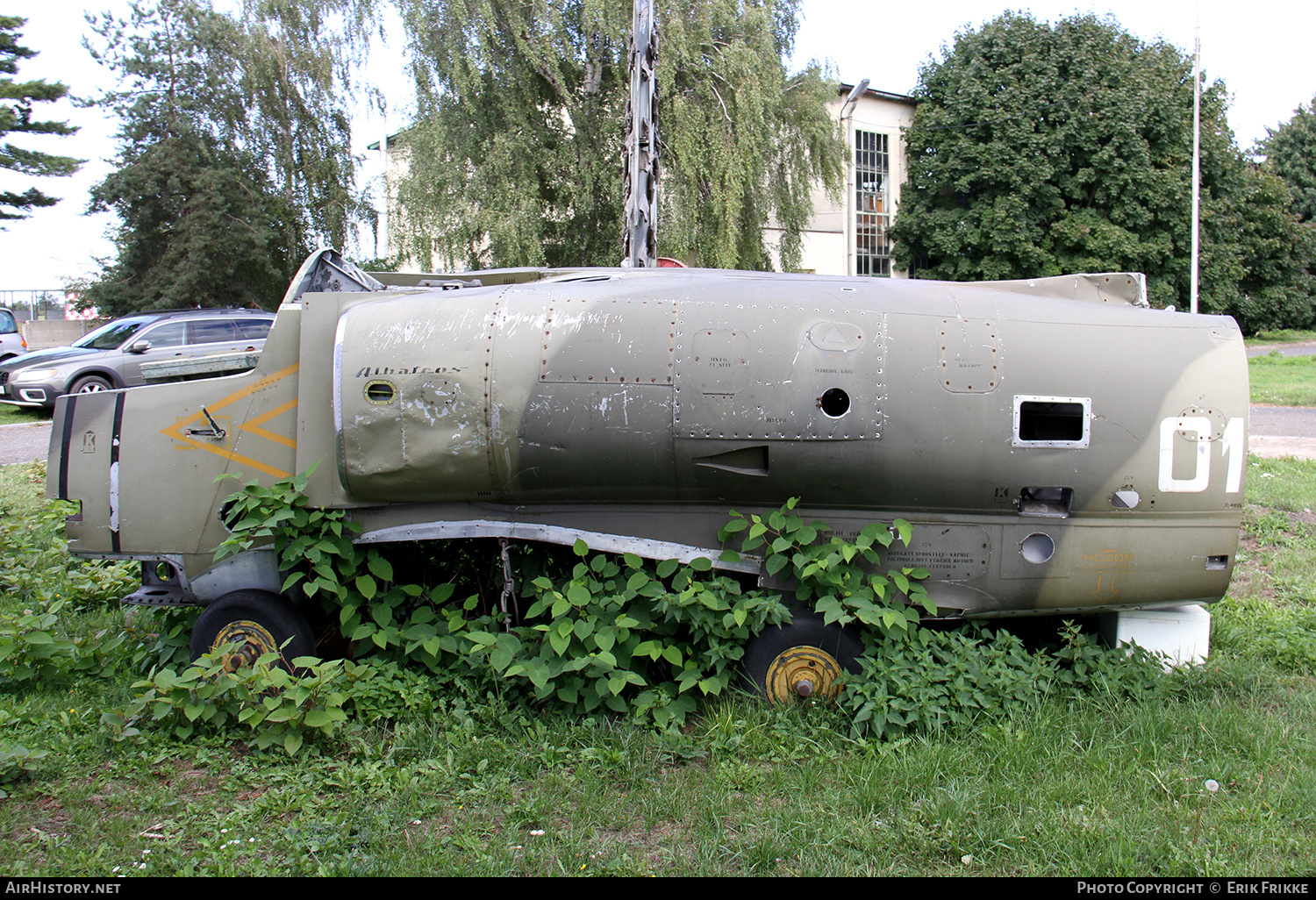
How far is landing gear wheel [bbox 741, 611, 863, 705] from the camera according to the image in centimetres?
425

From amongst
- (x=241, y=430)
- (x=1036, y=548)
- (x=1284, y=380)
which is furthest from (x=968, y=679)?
(x=1284, y=380)

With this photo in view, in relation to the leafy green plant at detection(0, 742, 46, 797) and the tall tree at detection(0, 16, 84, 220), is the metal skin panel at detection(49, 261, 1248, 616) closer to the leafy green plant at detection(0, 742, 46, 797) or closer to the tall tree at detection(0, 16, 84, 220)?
the leafy green plant at detection(0, 742, 46, 797)

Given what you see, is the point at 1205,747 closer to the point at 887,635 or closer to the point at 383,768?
the point at 887,635

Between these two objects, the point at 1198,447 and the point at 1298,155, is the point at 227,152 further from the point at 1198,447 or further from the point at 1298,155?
the point at 1298,155

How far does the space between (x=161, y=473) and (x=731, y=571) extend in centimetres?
302

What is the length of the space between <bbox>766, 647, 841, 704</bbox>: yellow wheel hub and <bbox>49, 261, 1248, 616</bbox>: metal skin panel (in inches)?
23.9

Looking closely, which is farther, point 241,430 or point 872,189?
point 872,189

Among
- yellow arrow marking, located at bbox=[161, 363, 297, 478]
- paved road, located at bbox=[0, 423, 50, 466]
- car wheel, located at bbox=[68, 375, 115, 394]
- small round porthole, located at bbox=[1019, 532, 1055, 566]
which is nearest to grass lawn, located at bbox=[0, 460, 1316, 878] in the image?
small round porthole, located at bbox=[1019, 532, 1055, 566]

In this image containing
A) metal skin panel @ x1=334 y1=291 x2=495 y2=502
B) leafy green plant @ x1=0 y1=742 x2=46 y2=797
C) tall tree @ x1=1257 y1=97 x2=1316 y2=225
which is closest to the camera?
leafy green plant @ x1=0 y1=742 x2=46 y2=797

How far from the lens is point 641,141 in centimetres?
871

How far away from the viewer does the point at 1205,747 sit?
3.82 meters

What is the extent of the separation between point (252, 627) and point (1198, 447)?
4.79 m

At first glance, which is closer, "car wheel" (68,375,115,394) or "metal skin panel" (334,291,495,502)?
"metal skin panel" (334,291,495,502)
